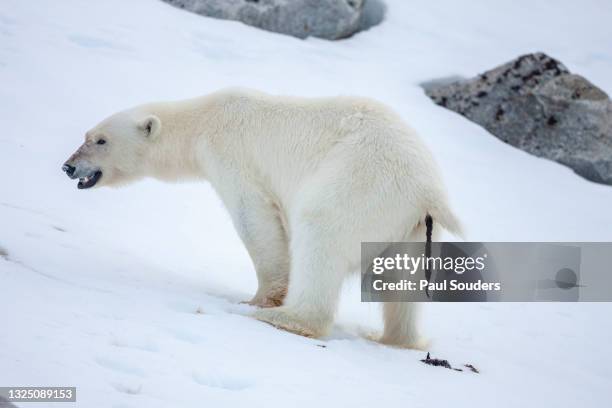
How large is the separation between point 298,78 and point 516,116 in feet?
11.4

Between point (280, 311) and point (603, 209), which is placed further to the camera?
point (603, 209)

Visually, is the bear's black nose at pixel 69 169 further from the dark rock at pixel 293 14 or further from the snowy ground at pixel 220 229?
the dark rock at pixel 293 14

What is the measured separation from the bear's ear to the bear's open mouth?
55 centimetres

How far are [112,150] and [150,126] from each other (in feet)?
1.34

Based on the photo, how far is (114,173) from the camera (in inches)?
245

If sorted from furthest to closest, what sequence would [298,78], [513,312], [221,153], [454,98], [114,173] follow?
[454,98] → [298,78] → [513,312] → [114,173] → [221,153]

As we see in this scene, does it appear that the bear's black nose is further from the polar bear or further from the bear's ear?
the bear's ear

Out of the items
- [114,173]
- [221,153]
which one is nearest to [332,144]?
[221,153]

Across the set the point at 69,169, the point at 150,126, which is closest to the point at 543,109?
the point at 150,126

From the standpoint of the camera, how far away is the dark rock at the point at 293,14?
12578mm

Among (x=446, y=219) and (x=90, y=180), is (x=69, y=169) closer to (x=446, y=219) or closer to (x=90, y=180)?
(x=90, y=180)

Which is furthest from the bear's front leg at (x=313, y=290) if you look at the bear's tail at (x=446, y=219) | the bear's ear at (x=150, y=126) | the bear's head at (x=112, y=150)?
the bear's head at (x=112, y=150)

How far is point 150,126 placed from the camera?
602 cm

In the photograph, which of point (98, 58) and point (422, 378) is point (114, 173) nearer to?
point (422, 378)
